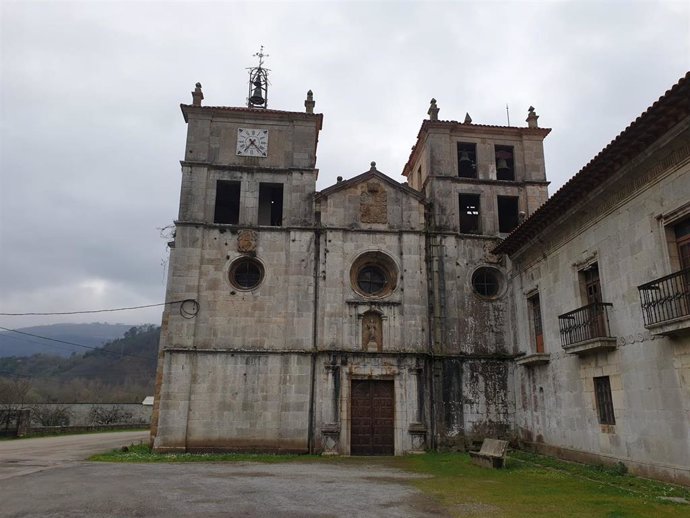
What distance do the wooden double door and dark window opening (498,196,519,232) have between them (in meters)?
9.16

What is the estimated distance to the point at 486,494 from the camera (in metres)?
10.9

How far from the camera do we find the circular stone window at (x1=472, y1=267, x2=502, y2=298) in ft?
70.3

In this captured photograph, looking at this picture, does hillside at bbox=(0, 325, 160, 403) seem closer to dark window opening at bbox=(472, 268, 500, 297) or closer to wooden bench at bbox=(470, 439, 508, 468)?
dark window opening at bbox=(472, 268, 500, 297)

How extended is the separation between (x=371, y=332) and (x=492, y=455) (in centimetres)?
657

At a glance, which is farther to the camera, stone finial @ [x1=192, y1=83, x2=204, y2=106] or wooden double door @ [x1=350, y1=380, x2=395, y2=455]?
stone finial @ [x1=192, y1=83, x2=204, y2=106]

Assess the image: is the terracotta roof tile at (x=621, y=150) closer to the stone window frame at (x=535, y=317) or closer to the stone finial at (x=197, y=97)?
the stone window frame at (x=535, y=317)

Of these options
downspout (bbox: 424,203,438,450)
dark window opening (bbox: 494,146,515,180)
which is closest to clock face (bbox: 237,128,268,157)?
downspout (bbox: 424,203,438,450)

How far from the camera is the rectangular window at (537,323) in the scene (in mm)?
18630

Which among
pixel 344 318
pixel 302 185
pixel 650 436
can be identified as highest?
pixel 302 185

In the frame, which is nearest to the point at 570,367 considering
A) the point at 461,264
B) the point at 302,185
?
the point at 461,264

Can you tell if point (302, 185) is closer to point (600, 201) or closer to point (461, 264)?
point (461, 264)

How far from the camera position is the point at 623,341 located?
13.4 metres

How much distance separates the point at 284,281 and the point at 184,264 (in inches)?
152

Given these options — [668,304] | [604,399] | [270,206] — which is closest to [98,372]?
[270,206]
